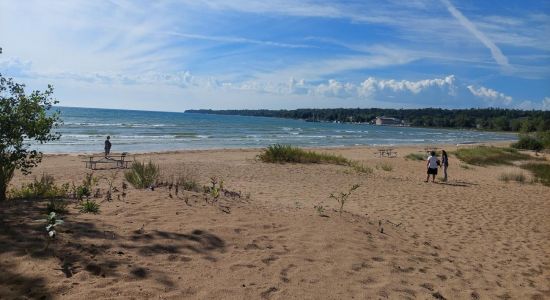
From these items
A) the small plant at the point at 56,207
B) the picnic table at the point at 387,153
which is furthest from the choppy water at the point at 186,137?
the small plant at the point at 56,207

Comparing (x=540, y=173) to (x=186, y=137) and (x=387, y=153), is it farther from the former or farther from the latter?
(x=186, y=137)

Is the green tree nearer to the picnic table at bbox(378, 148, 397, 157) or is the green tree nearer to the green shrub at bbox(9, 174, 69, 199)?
the green shrub at bbox(9, 174, 69, 199)

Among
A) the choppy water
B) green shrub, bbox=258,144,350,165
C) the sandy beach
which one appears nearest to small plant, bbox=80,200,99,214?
the sandy beach

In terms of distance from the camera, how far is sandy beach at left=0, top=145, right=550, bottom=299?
175 inches

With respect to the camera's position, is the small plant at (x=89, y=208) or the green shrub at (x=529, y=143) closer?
Result: the small plant at (x=89, y=208)

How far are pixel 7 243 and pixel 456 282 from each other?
538 centimetres

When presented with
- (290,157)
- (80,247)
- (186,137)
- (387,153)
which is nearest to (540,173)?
(290,157)

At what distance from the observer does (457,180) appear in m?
18.6

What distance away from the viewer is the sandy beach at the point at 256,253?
14.6 ft

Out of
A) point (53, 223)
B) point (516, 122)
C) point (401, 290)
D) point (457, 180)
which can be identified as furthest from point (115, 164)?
point (516, 122)

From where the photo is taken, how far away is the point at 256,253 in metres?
5.55

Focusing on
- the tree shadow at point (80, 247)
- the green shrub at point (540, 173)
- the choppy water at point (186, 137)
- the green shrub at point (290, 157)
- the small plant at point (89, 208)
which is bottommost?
the choppy water at point (186, 137)

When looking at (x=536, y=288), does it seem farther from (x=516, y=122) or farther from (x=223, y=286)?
(x=516, y=122)

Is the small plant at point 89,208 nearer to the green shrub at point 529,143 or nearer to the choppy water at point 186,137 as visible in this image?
the choppy water at point 186,137
